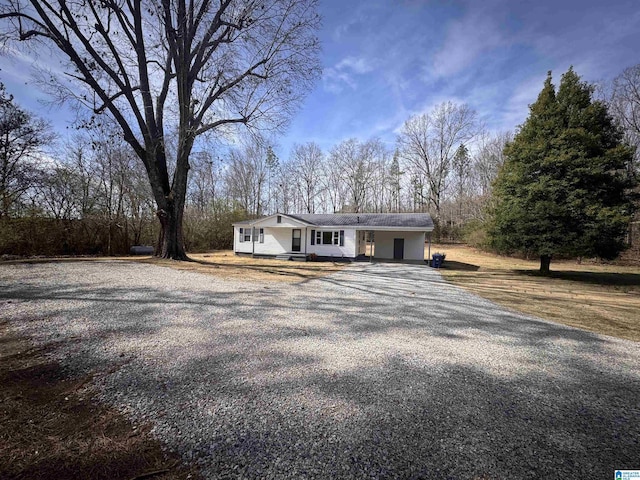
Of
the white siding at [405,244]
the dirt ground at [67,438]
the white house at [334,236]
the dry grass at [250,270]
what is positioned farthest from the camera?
the white siding at [405,244]

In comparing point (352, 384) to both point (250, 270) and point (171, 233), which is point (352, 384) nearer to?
point (250, 270)

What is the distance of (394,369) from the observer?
10.8 feet

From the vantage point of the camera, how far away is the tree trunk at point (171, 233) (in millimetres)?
13672

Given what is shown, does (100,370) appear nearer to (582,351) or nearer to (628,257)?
(582,351)

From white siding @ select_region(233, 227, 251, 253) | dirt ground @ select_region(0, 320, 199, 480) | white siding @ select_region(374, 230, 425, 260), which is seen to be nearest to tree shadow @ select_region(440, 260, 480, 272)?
white siding @ select_region(374, 230, 425, 260)

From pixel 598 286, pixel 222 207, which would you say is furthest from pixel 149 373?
pixel 222 207

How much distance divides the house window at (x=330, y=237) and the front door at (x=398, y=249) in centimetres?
415

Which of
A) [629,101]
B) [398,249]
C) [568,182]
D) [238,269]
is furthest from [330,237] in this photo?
[629,101]

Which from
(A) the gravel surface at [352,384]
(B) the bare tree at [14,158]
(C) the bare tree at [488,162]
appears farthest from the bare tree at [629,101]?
(B) the bare tree at [14,158]

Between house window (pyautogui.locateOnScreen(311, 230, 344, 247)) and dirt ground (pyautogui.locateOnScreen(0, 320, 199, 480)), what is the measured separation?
1731cm

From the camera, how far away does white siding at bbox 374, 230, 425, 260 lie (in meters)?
20.0

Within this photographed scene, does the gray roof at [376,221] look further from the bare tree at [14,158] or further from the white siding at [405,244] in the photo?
the bare tree at [14,158]

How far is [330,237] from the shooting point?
65.5ft

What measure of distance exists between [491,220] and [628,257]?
1574 centimetres
